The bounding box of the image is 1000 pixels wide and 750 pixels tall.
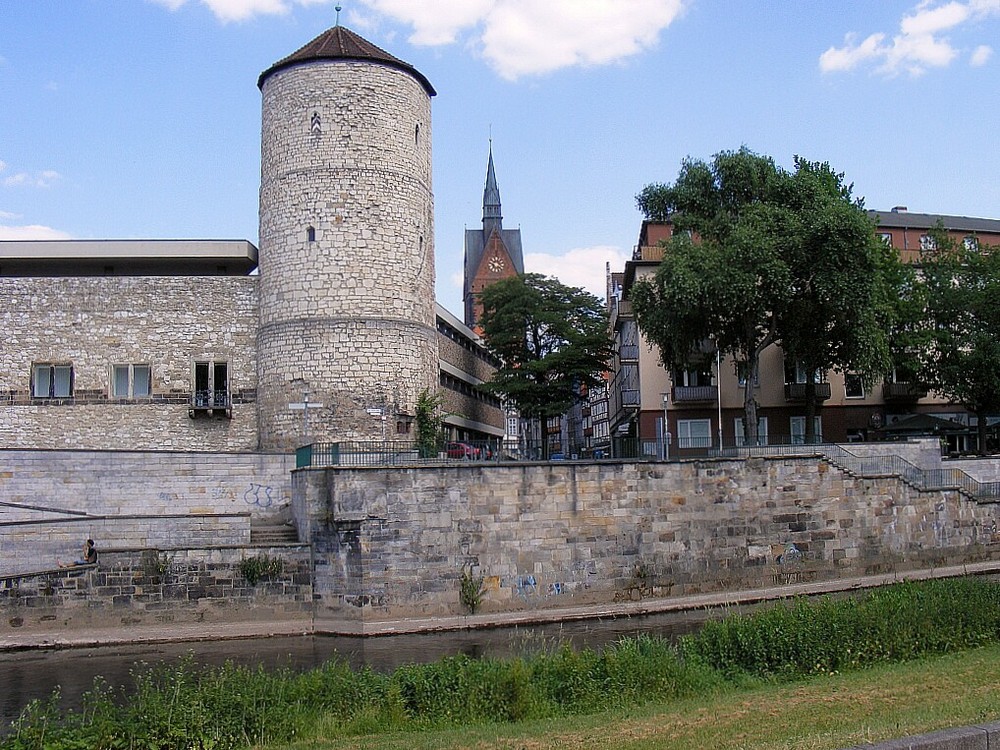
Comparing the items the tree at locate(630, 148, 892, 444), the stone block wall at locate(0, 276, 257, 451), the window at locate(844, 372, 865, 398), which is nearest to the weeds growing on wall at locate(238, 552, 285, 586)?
the stone block wall at locate(0, 276, 257, 451)

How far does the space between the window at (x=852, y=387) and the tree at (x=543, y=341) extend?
1110 centimetres

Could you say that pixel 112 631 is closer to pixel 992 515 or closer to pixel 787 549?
pixel 787 549

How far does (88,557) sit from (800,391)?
29642 mm

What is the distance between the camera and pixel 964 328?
43.9 m

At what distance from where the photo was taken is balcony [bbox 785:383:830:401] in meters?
44.1

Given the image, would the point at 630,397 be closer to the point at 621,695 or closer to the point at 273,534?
the point at 273,534

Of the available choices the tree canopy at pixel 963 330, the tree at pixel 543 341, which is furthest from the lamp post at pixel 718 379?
the tree canopy at pixel 963 330

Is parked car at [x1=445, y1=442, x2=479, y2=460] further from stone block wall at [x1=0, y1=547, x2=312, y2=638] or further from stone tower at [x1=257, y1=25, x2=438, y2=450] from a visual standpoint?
stone block wall at [x1=0, y1=547, x2=312, y2=638]

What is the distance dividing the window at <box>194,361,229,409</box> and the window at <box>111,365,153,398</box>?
1.84 m

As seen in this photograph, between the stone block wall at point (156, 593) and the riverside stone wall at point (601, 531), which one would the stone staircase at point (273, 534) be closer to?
the riverside stone wall at point (601, 531)

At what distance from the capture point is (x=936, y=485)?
34.2 metres

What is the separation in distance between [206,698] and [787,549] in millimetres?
22288

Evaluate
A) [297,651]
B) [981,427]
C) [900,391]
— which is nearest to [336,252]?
[297,651]

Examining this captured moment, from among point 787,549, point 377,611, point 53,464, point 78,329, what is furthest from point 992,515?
point 78,329
